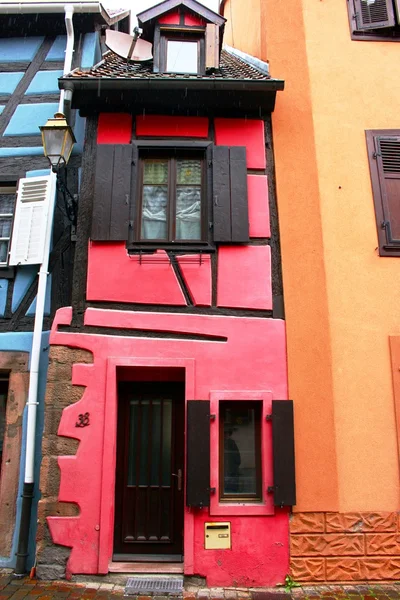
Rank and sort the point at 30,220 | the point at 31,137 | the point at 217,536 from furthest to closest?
1. the point at 31,137
2. the point at 30,220
3. the point at 217,536

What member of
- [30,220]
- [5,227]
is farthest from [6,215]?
[30,220]

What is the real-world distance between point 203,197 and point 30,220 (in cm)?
221

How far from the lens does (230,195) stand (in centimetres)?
575

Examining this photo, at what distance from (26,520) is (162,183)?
4178 millimetres

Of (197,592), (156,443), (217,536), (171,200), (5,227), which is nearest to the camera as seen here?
(197,592)

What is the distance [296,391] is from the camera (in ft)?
17.4

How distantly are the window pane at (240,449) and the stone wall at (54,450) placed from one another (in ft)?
5.30

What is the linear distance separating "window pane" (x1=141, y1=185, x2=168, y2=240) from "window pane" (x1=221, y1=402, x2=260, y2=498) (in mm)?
2184

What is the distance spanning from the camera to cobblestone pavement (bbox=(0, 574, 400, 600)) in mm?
4547

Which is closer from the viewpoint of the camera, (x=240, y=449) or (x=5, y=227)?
(x=240, y=449)

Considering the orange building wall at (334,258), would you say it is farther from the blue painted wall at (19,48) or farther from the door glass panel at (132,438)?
the blue painted wall at (19,48)

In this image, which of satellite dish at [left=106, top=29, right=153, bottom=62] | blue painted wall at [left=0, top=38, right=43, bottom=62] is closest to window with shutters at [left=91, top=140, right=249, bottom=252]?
satellite dish at [left=106, top=29, right=153, bottom=62]

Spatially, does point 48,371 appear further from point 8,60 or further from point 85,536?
point 8,60

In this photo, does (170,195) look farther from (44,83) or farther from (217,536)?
(217,536)
